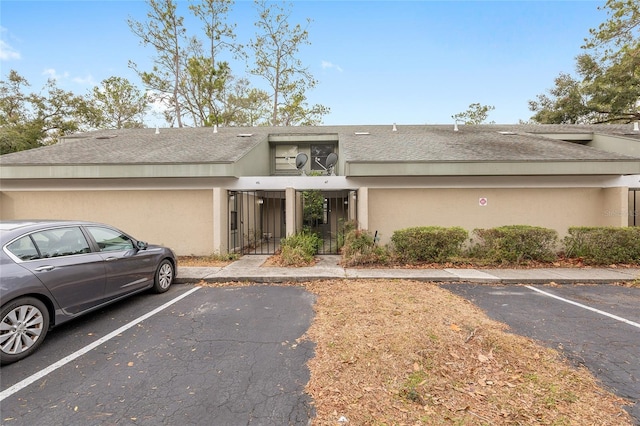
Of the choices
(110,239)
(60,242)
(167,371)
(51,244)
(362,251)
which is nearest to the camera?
(167,371)

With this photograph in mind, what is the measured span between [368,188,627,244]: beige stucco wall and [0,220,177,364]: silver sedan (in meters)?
6.63

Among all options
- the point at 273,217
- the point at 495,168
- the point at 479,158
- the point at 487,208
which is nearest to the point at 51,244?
the point at 479,158

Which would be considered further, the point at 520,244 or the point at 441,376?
the point at 520,244

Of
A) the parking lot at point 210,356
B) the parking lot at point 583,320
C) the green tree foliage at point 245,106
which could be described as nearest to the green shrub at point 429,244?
the parking lot at point 583,320

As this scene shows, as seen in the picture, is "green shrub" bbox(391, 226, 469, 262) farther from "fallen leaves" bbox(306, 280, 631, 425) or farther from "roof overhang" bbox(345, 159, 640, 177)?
"fallen leaves" bbox(306, 280, 631, 425)

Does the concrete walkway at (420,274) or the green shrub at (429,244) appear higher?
the green shrub at (429,244)

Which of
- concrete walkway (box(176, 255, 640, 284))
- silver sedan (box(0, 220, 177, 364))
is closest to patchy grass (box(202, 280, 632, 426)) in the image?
concrete walkway (box(176, 255, 640, 284))

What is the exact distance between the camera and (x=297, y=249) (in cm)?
808

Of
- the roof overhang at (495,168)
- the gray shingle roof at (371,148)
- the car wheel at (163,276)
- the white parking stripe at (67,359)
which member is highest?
Answer: the gray shingle roof at (371,148)

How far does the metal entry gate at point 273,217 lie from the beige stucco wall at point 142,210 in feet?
3.49

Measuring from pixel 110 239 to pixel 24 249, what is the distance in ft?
4.21

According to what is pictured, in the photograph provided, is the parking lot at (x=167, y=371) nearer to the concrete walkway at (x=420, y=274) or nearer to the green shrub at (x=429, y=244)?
the concrete walkway at (x=420, y=274)

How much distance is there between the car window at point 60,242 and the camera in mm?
3684

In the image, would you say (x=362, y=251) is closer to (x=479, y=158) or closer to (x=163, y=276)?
(x=479, y=158)
